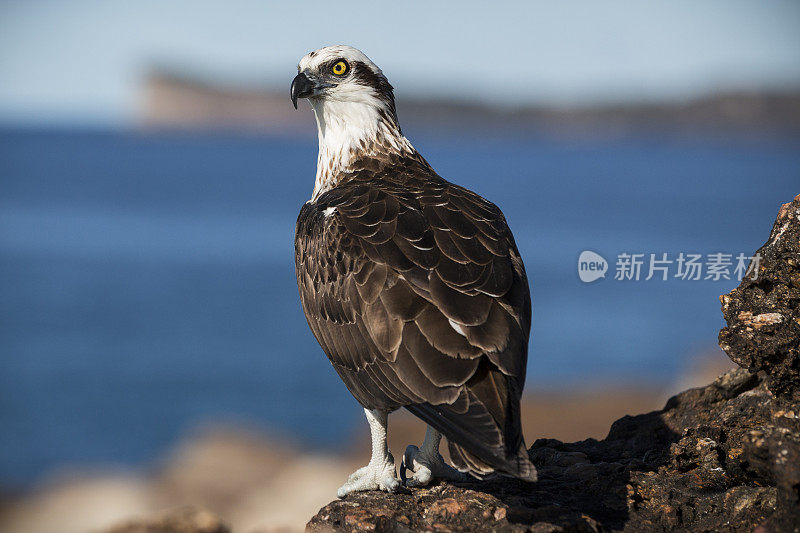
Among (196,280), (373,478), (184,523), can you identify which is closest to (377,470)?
(373,478)

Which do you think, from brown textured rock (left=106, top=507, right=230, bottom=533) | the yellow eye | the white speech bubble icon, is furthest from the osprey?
the white speech bubble icon

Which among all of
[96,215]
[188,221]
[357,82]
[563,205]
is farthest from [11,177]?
[357,82]

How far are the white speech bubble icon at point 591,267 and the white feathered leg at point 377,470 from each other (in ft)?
12.5

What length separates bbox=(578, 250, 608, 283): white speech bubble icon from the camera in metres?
8.96

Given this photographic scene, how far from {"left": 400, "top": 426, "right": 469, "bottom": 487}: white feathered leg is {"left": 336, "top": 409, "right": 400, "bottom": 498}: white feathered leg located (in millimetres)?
246

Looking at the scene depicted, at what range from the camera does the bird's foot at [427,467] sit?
6191mm

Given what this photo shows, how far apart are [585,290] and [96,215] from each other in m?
54.3

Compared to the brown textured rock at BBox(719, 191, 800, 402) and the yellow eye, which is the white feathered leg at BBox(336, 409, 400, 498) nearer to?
the brown textured rock at BBox(719, 191, 800, 402)

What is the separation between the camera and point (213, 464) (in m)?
17.2

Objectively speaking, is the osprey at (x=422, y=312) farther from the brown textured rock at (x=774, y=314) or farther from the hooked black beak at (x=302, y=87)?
the brown textured rock at (x=774, y=314)

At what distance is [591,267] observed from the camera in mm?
8953

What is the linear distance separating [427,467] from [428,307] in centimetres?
151

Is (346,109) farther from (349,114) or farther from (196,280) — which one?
(196,280)

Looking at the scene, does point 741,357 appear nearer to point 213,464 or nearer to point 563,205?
point 213,464
